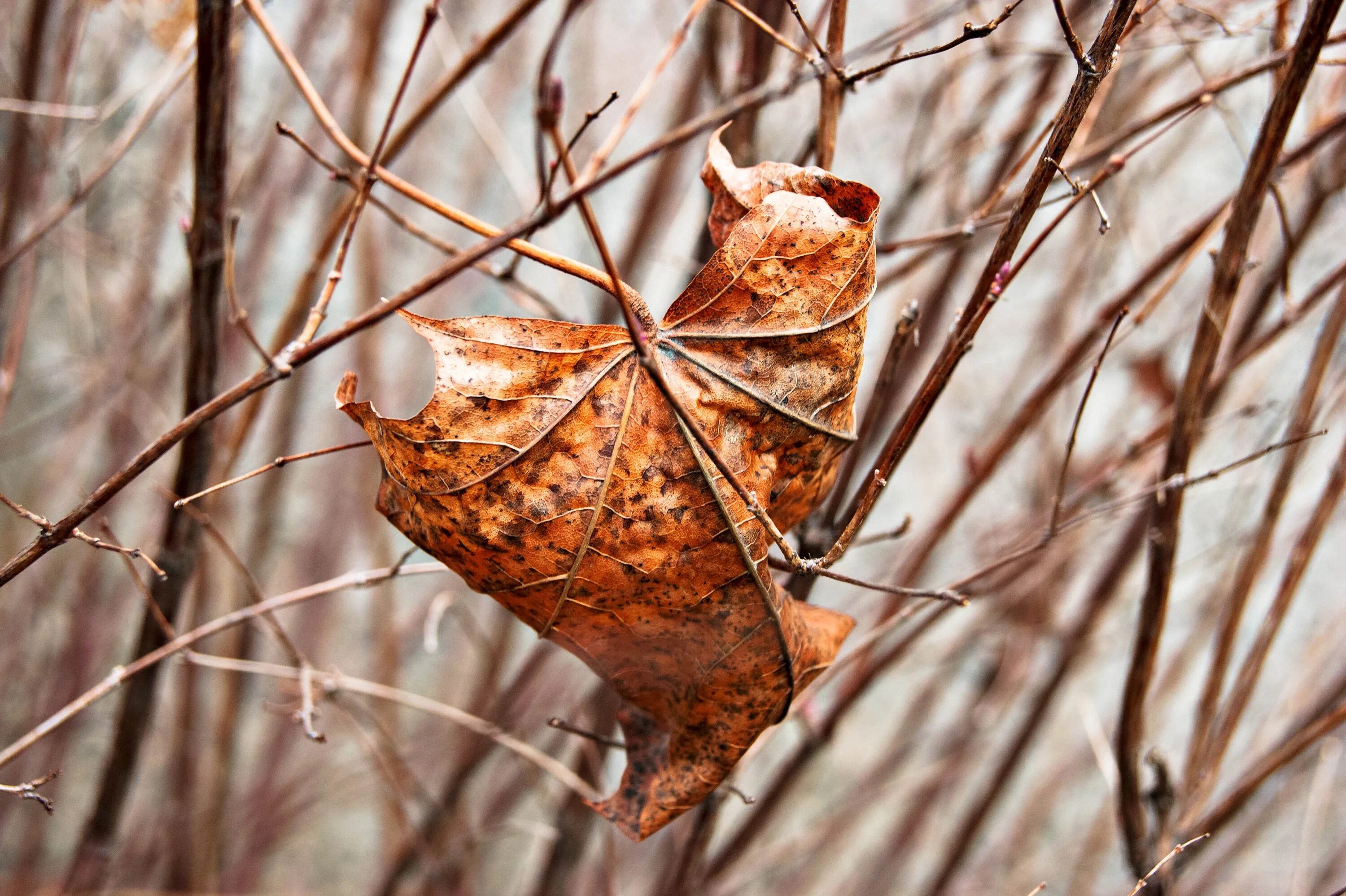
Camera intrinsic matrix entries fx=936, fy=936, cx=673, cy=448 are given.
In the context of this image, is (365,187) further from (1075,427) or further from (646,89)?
(1075,427)

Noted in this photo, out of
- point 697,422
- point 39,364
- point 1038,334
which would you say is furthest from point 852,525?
point 39,364

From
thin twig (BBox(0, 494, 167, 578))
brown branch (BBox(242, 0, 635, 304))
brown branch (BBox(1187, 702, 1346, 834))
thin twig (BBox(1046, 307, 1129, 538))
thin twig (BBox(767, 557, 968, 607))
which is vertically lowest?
brown branch (BBox(1187, 702, 1346, 834))

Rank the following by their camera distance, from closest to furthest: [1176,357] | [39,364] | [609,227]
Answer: [1176,357], [39,364], [609,227]

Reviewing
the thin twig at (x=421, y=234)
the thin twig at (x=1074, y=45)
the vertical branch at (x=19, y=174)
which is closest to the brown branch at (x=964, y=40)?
the thin twig at (x=1074, y=45)

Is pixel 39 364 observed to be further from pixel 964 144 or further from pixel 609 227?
pixel 964 144

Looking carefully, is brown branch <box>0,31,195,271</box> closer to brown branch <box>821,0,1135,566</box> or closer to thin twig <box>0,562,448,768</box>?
thin twig <box>0,562,448,768</box>

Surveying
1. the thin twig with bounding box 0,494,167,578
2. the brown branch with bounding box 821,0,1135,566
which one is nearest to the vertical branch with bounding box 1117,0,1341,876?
the brown branch with bounding box 821,0,1135,566

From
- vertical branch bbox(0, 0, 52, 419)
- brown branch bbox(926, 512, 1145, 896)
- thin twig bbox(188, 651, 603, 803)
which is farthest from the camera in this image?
brown branch bbox(926, 512, 1145, 896)

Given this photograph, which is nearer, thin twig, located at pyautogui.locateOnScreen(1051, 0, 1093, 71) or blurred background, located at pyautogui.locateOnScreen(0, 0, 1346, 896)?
thin twig, located at pyautogui.locateOnScreen(1051, 0, 1093, 71)
